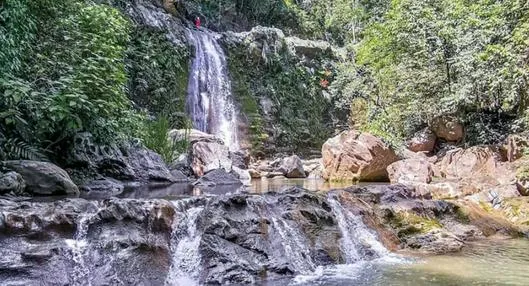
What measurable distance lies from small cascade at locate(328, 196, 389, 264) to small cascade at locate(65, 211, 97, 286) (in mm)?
3518

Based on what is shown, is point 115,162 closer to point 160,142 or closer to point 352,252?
point 160,142

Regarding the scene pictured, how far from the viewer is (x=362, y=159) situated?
587 inches

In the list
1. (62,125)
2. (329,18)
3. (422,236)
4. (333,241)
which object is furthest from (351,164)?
(329,18)

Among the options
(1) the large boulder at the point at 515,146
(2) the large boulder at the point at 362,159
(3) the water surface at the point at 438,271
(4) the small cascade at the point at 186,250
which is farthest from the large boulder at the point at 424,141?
(4) the small cascade at the point at 186,250

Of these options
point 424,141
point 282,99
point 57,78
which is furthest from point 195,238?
point 282,99

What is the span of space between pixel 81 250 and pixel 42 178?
9.57ft

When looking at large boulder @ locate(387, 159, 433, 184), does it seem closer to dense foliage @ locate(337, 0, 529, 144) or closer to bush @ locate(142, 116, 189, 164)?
dense foliage @ locate(337, 0, 529, 144)

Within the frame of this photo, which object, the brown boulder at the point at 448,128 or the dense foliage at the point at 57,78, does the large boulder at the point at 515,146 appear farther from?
the dense foliage at the point at 57,78

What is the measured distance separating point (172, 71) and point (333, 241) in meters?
15.1

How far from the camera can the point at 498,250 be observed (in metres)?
7.21

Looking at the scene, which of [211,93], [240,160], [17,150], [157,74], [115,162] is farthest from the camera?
[211,93]

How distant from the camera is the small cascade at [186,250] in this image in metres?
5.43

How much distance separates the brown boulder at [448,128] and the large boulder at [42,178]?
487 inches

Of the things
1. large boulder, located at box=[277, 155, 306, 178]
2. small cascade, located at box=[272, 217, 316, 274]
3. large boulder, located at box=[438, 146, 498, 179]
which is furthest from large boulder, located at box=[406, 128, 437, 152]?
small cascade, located at box=[272, 217, 316, 274]
